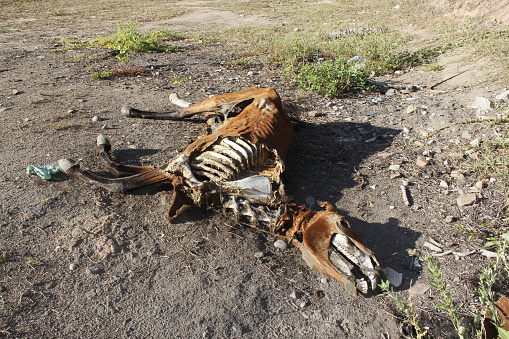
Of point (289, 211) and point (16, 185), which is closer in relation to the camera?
point (289, 211)

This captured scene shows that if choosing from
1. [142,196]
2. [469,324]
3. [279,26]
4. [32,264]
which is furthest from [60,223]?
[279,26]

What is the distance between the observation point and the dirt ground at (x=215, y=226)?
2.69 meters

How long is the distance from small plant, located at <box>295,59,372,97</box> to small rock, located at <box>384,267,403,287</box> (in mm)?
3677

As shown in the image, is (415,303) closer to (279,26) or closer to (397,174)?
(397,174)

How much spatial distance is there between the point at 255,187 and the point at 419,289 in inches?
56.7

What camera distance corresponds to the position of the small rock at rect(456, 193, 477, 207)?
3803 mm

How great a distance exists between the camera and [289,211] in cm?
326

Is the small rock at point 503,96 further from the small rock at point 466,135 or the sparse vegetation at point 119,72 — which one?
the sparse vegetation at point 119,72

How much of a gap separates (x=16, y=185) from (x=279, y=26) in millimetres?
9545

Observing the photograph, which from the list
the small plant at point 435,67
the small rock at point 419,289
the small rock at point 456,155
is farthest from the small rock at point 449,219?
the small plant at point 435,67

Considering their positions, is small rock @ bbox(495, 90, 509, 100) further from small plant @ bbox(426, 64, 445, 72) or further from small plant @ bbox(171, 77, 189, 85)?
small plant @ bbox(171, 77, 189, 85)

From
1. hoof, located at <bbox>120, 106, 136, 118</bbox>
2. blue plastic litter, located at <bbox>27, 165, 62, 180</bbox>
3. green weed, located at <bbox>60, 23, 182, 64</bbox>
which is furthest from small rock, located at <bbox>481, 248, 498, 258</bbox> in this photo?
green weed, located at <bbox>60, 23, 182, 64</bbox>

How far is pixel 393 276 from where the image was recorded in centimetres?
303

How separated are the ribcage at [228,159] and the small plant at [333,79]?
2864mm
